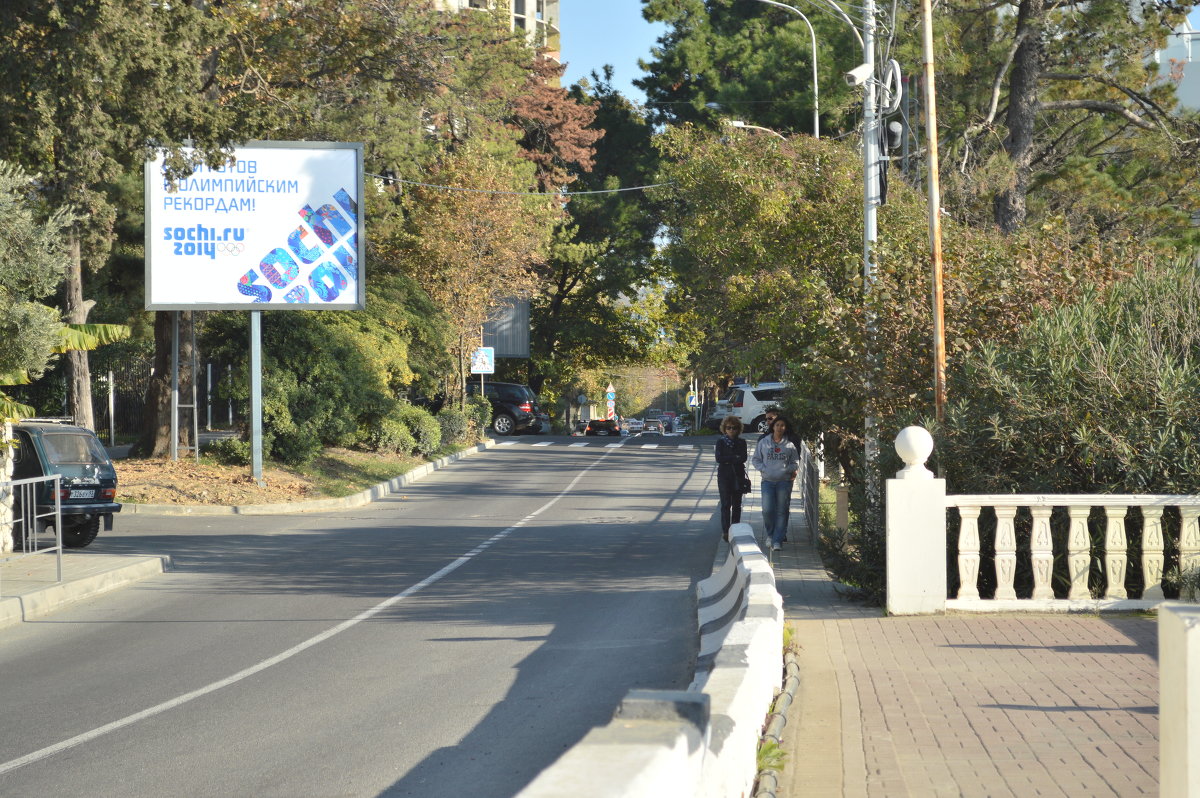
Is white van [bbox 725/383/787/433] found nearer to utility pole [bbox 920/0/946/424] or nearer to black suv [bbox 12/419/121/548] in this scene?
black suv [bbox 12/419/121/548]

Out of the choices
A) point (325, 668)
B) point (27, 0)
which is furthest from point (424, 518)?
point (325, 668)

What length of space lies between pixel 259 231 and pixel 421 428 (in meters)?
10.1

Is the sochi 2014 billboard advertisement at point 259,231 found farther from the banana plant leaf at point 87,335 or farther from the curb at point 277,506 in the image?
the curb at point 277,506

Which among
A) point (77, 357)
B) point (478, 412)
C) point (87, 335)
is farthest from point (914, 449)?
point (478, 412)

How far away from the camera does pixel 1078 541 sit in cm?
963

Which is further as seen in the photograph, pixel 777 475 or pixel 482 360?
pixel 482 360

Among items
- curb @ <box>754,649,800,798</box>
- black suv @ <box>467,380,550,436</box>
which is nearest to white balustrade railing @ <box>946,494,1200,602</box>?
curb @ <box>754,649,800,798</box>

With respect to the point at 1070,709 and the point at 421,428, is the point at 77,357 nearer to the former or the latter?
the point at 421,428

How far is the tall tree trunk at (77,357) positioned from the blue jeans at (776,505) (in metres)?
14.6

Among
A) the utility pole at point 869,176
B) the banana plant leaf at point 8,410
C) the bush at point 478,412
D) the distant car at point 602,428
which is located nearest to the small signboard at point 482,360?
the bush at point 478,412

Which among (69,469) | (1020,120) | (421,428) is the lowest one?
(421,428)

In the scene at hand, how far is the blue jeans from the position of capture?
15.1 metres

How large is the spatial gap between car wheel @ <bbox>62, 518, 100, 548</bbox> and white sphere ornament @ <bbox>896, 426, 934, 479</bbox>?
39.0 ft

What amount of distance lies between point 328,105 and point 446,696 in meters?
25.4
